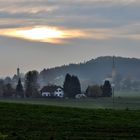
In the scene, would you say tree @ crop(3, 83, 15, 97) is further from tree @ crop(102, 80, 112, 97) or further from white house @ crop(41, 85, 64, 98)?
tree @ crop(102, 80, 112, 97)

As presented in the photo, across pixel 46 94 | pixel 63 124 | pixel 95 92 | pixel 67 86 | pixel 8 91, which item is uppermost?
pixel 67 86

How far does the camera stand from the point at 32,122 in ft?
111

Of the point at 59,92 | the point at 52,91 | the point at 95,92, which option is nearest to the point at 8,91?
the point at 59,92

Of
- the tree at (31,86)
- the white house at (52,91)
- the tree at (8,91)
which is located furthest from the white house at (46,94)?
the tree at (8,91)

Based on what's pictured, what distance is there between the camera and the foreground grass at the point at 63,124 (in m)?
28.7

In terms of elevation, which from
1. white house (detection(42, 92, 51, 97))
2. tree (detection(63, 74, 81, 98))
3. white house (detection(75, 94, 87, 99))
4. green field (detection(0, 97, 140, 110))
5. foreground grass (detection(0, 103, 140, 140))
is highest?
tree (detection(63, 74, 81, 98))

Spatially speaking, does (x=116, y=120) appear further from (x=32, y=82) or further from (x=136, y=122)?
(x=32, y=82)

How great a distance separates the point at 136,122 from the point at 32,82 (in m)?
107

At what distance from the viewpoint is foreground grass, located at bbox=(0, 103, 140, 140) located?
94.1 feet

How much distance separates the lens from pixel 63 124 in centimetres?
3303

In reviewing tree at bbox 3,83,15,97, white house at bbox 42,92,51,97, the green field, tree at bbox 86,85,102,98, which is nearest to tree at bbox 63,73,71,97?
tree at bbox 86,85,102,98

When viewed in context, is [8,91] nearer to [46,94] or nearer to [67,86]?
[46,94]

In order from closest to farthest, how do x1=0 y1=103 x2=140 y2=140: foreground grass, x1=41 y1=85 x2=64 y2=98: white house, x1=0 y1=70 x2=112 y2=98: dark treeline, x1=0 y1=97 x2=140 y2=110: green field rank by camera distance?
1. x1=0 y1=103 x2=140 y2=140: foreground grass
2. x1=0 y1=97 x2=140 y2=110: green field
3. x1=0 y1=70 x2=112 y2=98: dark treeline
4. x1=41 y1=85 x2=64 y2=98: white house

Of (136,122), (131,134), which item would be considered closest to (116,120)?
(136,122)
